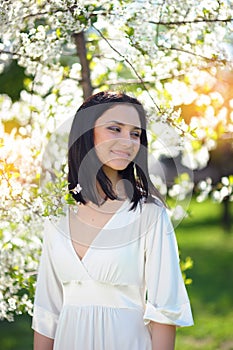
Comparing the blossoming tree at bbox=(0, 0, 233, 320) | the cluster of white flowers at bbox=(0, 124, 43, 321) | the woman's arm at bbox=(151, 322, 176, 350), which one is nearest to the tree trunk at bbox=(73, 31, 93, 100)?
the blossoming tree at bbox=(0, 0, 233, 320)

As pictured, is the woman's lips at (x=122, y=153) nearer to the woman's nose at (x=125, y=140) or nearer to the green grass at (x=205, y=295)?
the woman's nose at (x=125, y=140)

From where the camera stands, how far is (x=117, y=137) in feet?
8.00

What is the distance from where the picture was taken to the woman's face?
2.43 meters

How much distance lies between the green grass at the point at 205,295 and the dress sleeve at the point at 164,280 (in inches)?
49.9

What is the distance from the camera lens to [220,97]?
401 cm

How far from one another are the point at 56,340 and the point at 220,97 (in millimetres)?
1964

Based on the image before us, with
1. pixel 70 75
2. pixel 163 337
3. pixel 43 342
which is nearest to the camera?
pixel 163 337

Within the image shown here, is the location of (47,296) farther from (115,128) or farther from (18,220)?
(115,128)

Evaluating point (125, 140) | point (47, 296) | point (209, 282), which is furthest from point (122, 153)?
point (209, 282)

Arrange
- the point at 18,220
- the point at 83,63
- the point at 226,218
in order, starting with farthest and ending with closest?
the point at 226,218
the point at 83,63
the point at 18,220

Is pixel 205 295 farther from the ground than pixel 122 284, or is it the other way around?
pixel 122 284

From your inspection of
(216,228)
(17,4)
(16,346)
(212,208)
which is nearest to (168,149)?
(17,4)

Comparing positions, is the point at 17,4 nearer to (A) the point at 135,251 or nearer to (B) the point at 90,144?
(B) the point at 90,144

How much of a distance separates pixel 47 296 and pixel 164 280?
475 millimetres
